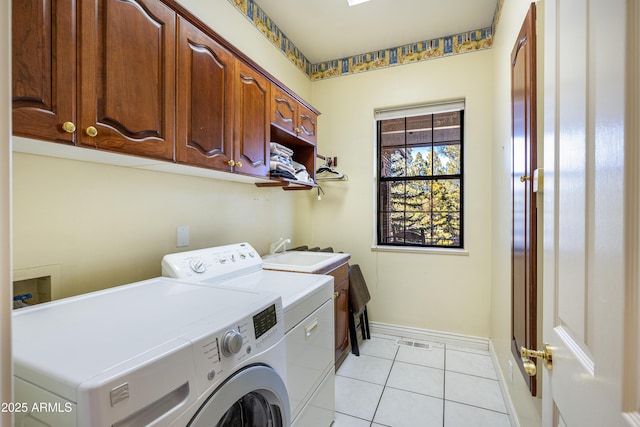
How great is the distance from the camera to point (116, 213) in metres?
1.34

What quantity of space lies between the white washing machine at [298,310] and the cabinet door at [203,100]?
503 millimetres

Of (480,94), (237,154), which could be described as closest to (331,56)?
(480,94)

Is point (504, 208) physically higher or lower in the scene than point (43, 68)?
lower

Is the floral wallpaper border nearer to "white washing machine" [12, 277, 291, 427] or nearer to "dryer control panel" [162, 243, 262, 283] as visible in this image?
"dryer control panel" [162, 243, 262, 283]

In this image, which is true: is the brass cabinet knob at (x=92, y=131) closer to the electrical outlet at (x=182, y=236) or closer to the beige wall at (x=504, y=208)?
the electrical outlet at (x=182, y=236)

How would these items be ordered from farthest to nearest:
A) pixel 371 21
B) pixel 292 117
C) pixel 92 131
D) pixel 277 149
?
pixel 371 21, pixel 292 117, pixel 277 149, pixel 92 131

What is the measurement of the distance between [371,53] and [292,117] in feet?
4.54

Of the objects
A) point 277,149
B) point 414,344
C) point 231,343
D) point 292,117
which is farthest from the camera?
point 414,344

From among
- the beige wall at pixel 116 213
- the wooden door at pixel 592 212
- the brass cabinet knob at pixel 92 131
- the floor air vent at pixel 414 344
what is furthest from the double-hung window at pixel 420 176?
the brass cabinet knob at pixel 92 131

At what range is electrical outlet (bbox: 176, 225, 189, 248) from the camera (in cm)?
164

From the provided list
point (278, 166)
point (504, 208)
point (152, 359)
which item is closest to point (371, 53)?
point (278, 166)

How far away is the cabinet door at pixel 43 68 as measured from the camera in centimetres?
77

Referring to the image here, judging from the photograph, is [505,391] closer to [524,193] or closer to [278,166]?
[524,193]

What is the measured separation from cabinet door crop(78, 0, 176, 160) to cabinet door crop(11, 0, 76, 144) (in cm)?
4
